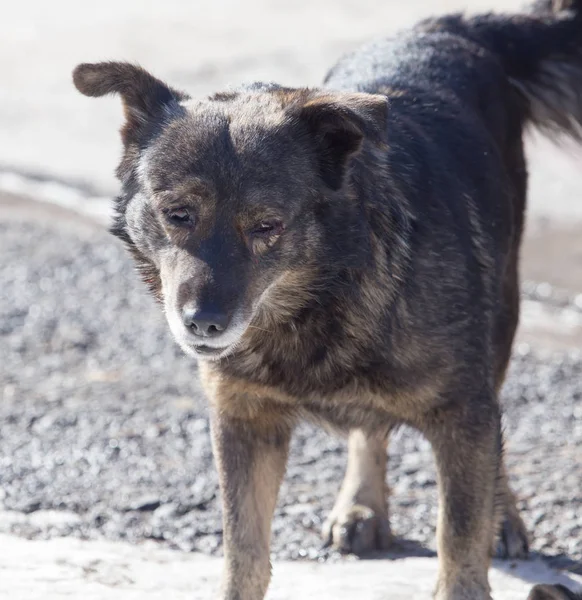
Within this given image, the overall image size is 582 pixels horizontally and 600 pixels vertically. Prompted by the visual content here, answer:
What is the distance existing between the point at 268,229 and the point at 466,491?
1.25 metres

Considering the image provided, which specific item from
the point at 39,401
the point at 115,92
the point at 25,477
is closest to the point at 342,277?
the point at 115,92

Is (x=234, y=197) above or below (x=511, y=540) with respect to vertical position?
above

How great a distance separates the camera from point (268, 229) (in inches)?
155

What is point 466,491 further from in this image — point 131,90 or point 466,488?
point 131,90

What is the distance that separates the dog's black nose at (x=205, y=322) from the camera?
373 cm

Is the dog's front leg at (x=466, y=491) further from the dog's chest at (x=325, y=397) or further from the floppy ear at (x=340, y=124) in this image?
the floppy ear at (x=340, y=124)

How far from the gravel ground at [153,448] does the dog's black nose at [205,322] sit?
5.84 ft

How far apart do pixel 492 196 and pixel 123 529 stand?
2227 mm

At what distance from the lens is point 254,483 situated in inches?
177

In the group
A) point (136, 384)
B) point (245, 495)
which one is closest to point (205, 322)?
point (245, 495)

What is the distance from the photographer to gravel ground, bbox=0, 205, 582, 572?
543cm

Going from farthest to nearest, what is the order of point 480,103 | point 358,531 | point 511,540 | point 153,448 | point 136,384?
point 136,384, point 153,448, point 480,103, point 358,531, point 511,540

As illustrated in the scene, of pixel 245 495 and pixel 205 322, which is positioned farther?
pixel 245 495

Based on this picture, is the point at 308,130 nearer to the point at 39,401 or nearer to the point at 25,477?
the point at 25,477
